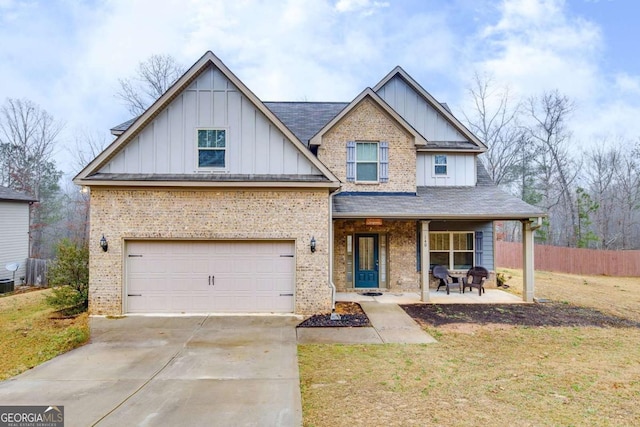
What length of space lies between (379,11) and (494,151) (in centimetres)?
1751

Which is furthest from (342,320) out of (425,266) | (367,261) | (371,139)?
(371,139)

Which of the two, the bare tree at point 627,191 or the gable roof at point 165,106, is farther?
the bare tree at point 627,191

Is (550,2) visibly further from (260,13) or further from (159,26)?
(159,26)

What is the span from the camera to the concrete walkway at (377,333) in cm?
764

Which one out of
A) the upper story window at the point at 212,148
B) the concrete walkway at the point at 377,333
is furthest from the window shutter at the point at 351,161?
the concrete walkway at the point at 377,333

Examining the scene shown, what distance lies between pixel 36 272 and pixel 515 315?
21.5 meters

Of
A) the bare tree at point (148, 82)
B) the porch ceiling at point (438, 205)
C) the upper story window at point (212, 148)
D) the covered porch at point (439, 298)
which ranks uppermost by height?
the bare tree at point (148, 82)

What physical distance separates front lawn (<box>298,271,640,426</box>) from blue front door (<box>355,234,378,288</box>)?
15.0 ft

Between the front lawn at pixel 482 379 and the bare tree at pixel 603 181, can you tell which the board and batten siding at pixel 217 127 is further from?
the bare tree at pixel 603 181

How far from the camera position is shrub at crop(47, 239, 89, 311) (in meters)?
10.1

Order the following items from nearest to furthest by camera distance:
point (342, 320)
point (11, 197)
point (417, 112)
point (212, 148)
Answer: point (342, 320) → point (212, 148) → point (417, 112) → point (11, 197)

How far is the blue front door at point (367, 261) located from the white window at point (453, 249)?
2.33m

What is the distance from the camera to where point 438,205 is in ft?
39.7

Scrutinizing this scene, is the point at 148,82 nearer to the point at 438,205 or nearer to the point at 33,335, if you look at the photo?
the point at 33,335
